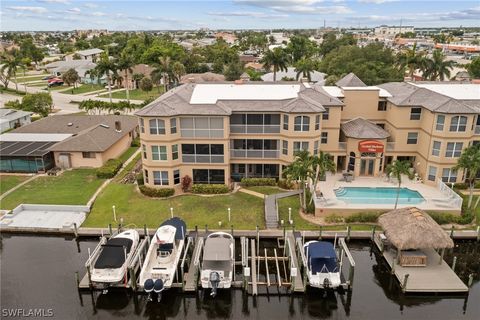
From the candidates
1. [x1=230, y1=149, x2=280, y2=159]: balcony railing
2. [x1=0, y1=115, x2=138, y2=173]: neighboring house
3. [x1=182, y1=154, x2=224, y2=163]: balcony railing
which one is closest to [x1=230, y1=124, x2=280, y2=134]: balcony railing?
[x1=230, y1=149, x2=280, y2=159]: balcony railing

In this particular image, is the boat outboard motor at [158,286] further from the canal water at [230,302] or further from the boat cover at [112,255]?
the boat cover at [112,255]

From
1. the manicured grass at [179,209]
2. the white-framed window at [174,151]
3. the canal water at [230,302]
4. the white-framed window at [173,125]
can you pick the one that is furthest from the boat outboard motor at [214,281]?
the white-framed window at [173,125]

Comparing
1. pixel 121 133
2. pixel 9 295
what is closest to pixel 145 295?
pixel 9 295

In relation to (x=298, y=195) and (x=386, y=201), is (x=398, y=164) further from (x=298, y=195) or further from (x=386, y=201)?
(x=298, y=195)

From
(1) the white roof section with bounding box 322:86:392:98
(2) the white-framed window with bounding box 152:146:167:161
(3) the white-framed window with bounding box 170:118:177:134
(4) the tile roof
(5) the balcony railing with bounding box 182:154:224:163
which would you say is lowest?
(5) the balcony railing with bounding box 182:154:224:163

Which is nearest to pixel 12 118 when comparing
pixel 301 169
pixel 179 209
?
pixel 179 209

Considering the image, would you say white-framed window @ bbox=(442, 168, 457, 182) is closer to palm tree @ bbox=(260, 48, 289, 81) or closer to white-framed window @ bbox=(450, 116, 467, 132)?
white-framed window @ bbox=(450, 116, 467, 132)
